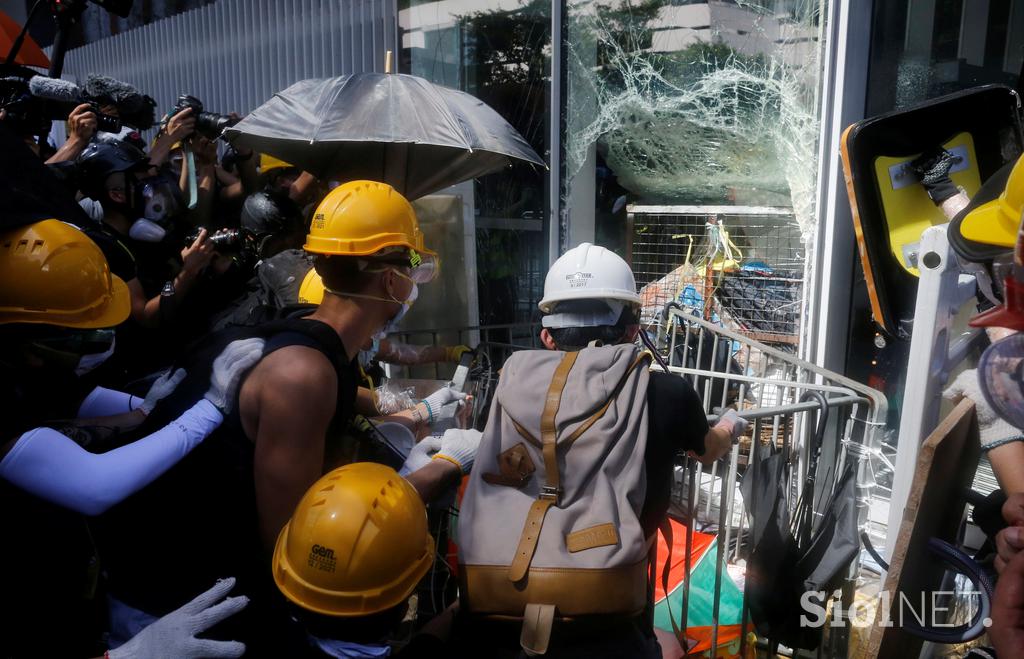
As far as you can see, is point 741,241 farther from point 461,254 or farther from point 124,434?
point 124,434

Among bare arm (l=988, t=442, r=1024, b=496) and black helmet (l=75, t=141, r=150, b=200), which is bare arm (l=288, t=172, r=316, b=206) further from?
bare arm (l=988, t=442, r=1024, b=496)

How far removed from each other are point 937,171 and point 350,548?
2475 millimetres

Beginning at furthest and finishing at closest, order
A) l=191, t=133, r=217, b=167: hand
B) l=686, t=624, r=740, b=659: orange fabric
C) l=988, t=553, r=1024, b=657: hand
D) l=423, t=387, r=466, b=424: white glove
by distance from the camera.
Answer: l=191, t=133, r=217, b=167: hand, l=423, t=387, r=466, b=424: white glove, l=686, t=624, r=740, b=659: orange fabric, l=988, t=553, r=1024, b=657: hand

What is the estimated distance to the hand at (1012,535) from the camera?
141 centimetres

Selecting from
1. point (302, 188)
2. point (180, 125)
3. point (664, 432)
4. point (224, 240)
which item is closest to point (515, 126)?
point (302, 188)

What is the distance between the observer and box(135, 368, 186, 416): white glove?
2.04 metres

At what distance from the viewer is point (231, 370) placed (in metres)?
1.81

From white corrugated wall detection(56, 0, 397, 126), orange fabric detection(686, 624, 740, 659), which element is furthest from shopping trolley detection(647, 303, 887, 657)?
white corrugated wall detection(56, 0, 397, 126)

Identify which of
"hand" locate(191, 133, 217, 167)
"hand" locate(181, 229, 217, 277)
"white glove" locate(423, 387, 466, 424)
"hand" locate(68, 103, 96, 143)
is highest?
"hand" locate(68, 103, 96, 143)

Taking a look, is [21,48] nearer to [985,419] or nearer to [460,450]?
[460,450]

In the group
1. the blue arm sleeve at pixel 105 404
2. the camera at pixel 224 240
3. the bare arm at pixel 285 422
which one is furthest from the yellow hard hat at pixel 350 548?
the camera at pixel 224 240

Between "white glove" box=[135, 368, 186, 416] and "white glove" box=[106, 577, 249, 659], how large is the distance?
652 mm

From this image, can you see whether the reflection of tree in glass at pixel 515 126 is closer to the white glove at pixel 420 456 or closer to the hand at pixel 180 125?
the hand at pixel 180 125

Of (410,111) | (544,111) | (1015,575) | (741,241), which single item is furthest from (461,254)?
(1015,575)
